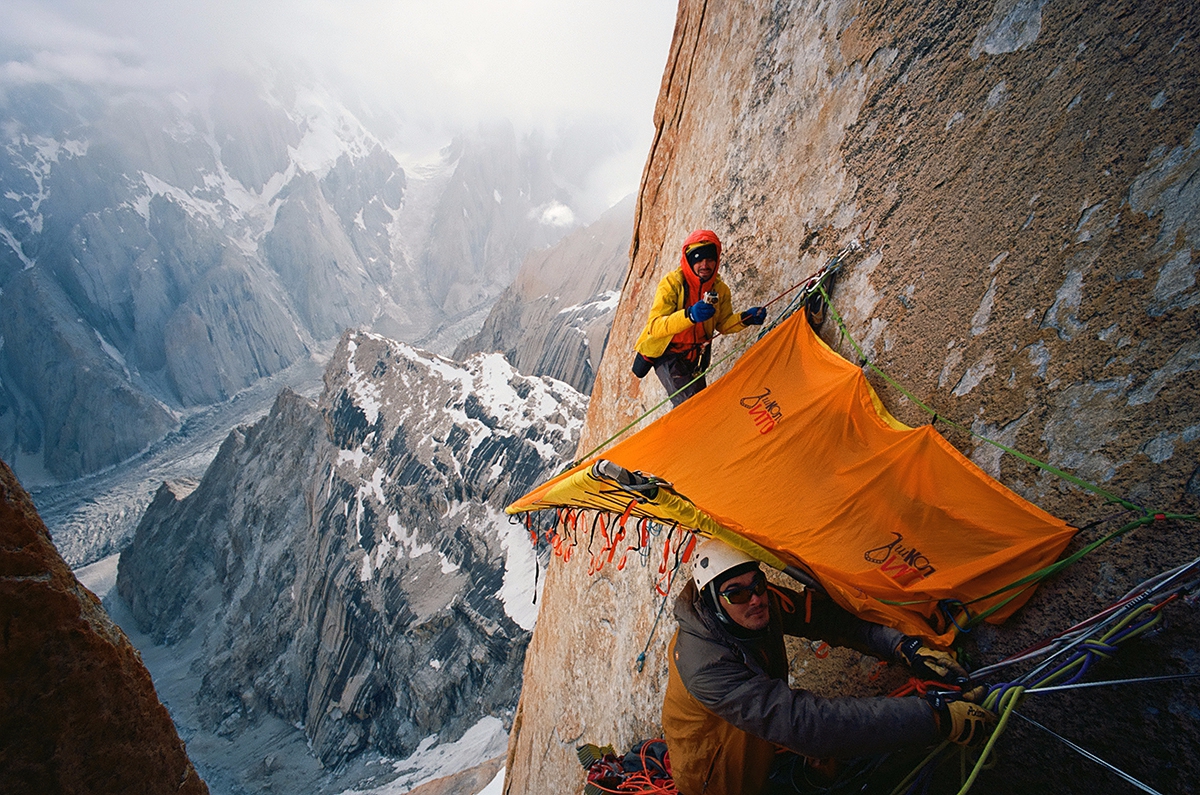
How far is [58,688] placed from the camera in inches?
106

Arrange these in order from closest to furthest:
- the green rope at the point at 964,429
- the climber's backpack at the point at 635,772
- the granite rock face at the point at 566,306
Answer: the green rope at the point at 964,429
the climber's backpack at the point at 635,772
the granite rock face at the point at 566,306

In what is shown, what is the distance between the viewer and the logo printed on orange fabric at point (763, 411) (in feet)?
12.4

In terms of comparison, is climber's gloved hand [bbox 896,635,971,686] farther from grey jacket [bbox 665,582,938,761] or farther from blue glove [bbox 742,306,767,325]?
blue glove [bbox 742,306,767,325]

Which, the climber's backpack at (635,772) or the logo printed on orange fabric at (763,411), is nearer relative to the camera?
the logo printed on orange fabric at (763,411)

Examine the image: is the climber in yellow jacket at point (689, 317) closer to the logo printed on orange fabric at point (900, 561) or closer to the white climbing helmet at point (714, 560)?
the white climbing helmet at point (714, 560)

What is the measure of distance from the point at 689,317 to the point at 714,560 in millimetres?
2117

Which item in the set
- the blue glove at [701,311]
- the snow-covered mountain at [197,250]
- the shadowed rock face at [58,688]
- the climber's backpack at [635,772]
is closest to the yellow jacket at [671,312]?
the blue glove at [701,311]

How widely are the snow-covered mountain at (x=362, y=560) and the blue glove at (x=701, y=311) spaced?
4872cm

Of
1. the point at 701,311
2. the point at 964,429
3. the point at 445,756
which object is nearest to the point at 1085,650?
the point at 964,429

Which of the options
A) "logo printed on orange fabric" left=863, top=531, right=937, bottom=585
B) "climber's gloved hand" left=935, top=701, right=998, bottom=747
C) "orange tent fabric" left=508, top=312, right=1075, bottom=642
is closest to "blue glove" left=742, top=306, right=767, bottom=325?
"orange tent fabric" left=508, top=312, right=1075, bottom=642

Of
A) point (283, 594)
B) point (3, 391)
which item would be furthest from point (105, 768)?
point (3, 391)

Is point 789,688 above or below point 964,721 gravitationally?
above

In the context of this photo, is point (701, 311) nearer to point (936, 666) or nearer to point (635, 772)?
point (936, 666)

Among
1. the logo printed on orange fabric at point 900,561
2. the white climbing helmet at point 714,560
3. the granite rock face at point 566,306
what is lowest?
the logo printed on orange fabric at point 900,561
